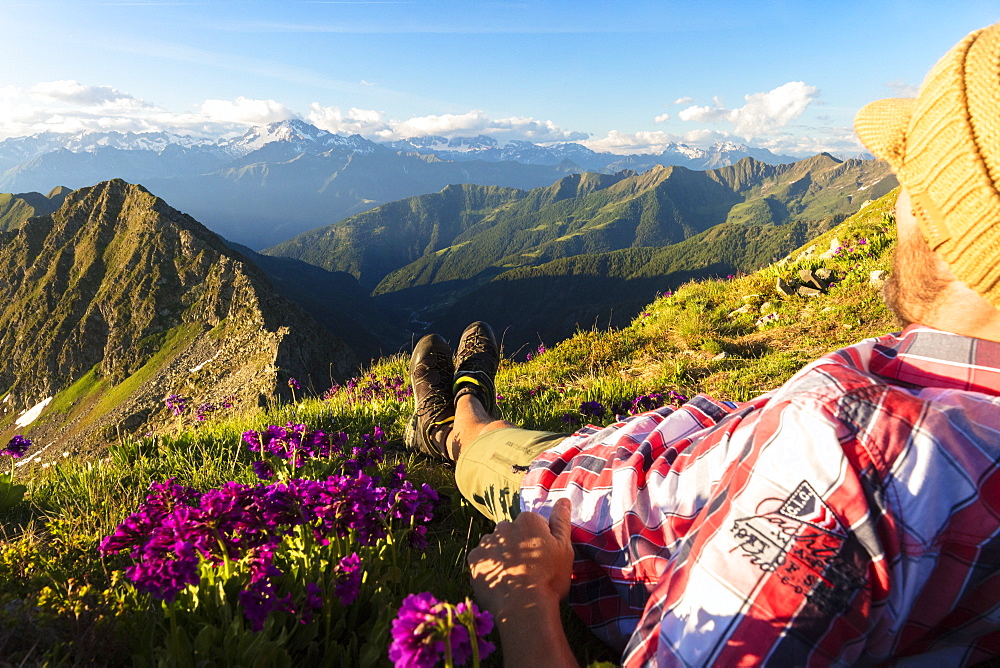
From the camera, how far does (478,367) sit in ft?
18.2

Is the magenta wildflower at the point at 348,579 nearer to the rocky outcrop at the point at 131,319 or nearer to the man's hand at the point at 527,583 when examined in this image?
the man's hand at the point at 527,583

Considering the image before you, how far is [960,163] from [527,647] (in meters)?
2.04

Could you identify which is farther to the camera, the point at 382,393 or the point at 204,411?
the point at 382,393

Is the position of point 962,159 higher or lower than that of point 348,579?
higher

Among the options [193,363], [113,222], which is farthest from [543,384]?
[113,222]

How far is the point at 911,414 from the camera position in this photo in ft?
4.32

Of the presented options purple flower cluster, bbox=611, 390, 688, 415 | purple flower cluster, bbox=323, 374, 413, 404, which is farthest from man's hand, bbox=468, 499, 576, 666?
purple flower cluster, bbox=323, 374, 413, 404

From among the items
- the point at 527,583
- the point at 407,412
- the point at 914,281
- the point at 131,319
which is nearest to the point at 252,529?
the point at 527,583

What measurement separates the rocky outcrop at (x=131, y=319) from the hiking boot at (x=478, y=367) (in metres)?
29.6

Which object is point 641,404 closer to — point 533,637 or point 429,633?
point 533,637

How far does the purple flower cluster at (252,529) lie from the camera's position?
1.83 m

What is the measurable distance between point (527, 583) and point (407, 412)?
4268 millimetres

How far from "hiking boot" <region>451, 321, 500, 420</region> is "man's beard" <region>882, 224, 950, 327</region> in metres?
3.28

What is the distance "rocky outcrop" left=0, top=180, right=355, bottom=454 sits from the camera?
41.8m
